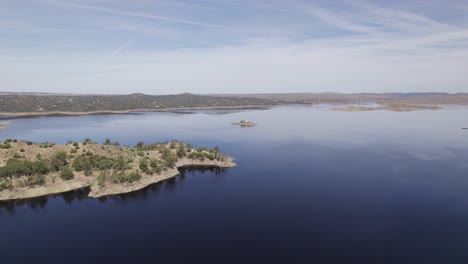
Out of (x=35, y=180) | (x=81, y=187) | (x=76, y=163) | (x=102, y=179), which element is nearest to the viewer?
(x=35, y=180)

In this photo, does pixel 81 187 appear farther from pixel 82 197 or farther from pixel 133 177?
pixel 133 177

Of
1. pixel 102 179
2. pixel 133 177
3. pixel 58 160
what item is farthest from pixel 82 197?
pixel 58 160

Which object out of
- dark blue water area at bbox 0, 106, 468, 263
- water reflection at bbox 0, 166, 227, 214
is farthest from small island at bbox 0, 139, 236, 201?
dark blue water area at bbox 0, 106, 468, 263

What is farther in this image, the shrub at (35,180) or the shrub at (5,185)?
the shrub at (35,180)

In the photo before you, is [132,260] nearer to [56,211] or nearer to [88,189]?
[56,211]

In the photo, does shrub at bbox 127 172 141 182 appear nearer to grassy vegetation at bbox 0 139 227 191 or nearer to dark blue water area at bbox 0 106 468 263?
grassy vegetation at bbox 0 139 227 191

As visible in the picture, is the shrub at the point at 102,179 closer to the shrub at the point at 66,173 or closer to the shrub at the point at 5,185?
the shrub at the point at 66,173

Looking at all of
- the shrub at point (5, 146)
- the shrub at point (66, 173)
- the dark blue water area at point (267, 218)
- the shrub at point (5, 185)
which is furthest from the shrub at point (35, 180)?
the shrub at point (5, 146)

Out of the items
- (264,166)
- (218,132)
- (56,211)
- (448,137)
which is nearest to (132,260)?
(56,211)
